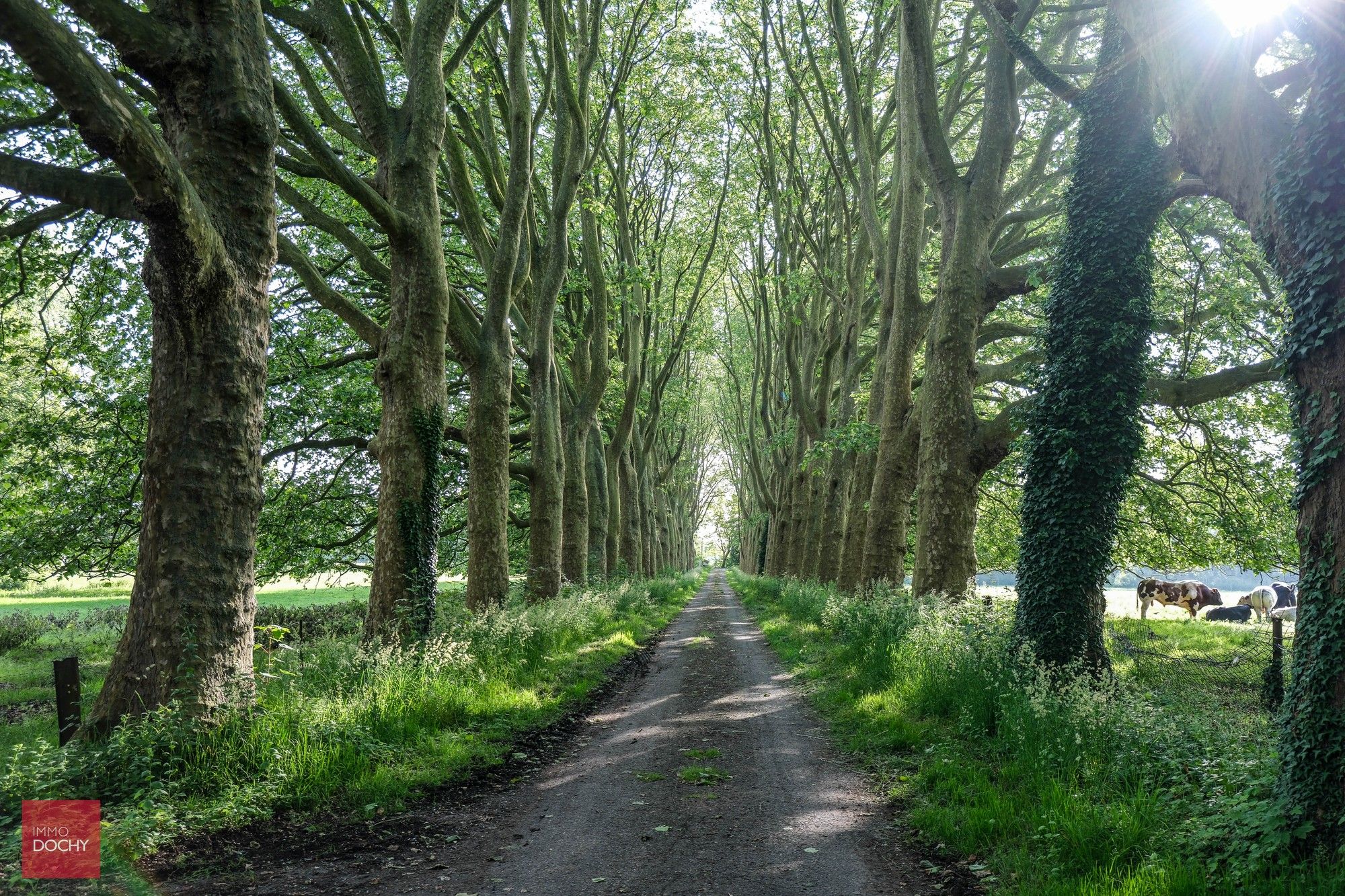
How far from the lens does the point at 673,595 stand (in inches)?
1273

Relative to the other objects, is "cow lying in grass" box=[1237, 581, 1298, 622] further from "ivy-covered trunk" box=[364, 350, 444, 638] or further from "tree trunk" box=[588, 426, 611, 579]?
"ivy-covered trunk" box=[364, 350, 444, 638]

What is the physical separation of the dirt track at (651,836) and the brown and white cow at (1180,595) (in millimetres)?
30140

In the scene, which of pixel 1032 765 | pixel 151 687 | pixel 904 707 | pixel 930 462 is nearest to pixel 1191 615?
pixel 930 462

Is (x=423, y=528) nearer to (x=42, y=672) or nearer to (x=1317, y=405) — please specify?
(x=1317, y=405)

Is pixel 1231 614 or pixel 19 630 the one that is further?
pixel 1231 614

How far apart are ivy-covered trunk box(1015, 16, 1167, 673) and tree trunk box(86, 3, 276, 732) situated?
25.6 ft

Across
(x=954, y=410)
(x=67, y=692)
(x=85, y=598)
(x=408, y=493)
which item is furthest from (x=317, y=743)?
(x=85, y=598)

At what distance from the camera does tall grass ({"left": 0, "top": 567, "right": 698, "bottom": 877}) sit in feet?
15.4

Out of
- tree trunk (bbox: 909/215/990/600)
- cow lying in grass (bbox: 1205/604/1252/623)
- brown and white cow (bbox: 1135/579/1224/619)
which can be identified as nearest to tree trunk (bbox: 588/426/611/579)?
tree trunk (bbox: 909/215/990/600)

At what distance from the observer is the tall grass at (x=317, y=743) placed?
4.69 m

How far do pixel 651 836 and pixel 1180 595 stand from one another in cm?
3441

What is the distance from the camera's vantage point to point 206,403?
5.70 m

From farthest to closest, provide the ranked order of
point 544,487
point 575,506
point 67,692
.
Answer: point 575,506, point 544,487, point 67,692

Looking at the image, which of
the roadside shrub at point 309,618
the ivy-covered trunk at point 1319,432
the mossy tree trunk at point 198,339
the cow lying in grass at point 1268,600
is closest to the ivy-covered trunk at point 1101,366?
the ivy-covered trunk at point 1319,432
